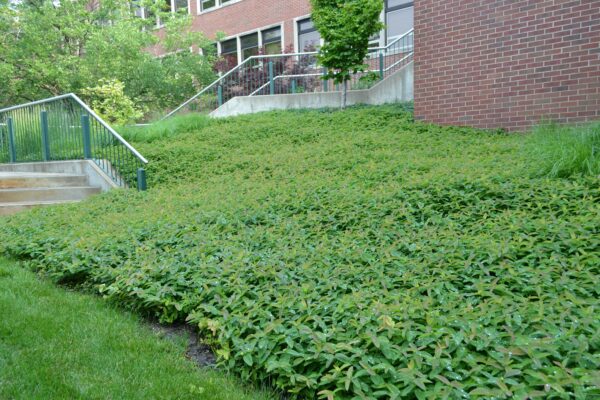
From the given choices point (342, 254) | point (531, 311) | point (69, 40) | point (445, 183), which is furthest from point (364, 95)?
point (69, 40)

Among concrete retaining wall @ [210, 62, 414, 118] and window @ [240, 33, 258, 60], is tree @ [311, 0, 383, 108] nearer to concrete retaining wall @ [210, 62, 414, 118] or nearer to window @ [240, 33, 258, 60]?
concrete retaining wall @ [210, 62, 414, 118]

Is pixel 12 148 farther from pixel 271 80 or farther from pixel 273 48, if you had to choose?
pixel 273 48

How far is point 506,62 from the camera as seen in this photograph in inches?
320

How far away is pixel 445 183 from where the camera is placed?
498 centimetres

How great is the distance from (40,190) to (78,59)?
1004 cm

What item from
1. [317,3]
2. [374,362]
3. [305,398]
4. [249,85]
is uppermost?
[317,3]

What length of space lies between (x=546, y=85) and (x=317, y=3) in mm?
5841

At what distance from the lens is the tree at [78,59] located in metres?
16.4

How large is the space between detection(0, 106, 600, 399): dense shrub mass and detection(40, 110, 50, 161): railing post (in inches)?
121

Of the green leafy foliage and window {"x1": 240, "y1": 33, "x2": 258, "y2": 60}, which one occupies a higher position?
window {"x1": 240, "y1": 33, "x2": 258, "y2": 60}

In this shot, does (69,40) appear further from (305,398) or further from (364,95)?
(305,398)

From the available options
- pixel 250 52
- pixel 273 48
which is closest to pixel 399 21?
pixel 273 48

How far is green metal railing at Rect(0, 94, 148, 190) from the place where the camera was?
28.4 feet

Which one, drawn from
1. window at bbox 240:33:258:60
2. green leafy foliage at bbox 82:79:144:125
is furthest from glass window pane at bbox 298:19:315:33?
green leafy foliage at bbox 82:79:144:125
